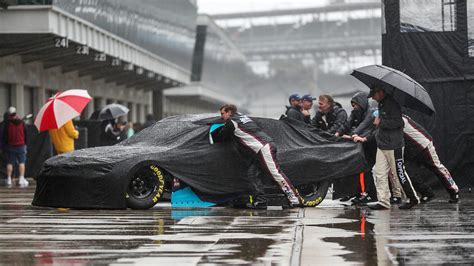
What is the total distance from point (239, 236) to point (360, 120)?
6081mm

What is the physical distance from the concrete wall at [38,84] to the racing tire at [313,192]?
20021 mm

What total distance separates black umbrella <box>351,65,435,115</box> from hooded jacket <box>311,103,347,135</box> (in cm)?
166

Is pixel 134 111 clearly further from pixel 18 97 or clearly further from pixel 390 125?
pixel 390 125

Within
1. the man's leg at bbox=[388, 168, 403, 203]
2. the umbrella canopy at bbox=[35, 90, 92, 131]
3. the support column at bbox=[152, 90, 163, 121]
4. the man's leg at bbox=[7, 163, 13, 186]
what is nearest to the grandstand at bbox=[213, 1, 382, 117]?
the support column at bbox=[152, 90, 163, 121]

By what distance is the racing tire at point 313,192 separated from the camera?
16.1 meters

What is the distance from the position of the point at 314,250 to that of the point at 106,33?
1223 inches

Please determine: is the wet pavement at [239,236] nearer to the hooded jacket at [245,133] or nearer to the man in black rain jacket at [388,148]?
the man in black rain jacket at [388,148]

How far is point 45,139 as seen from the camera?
1132 inches

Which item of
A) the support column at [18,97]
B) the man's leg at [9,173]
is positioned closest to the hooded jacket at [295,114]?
the man's leg at [9,173]

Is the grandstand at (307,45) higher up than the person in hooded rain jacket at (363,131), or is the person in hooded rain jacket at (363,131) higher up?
the grandstand at (307,45)

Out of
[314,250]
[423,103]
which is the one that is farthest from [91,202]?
[314,250]

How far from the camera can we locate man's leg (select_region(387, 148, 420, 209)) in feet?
50.0

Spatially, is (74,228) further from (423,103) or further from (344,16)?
(344,16)

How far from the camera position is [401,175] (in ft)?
50.4
